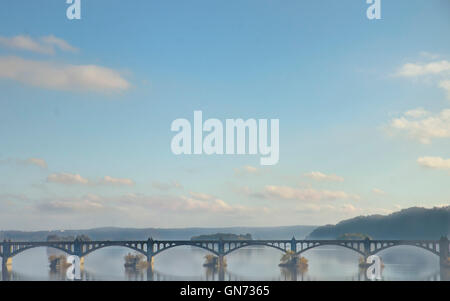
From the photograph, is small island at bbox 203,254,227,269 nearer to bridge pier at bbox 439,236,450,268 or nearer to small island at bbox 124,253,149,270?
small island at bbox 124,253,149,270

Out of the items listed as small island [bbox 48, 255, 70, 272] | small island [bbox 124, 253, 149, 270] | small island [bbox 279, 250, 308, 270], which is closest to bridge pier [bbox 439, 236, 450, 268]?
small island [bbox 279, 250, 308, 270]

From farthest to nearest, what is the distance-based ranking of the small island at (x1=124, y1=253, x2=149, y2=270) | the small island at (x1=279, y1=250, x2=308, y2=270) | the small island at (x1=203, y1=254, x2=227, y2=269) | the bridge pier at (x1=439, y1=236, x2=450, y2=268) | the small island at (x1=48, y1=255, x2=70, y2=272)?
the small island at (x1=203, y1=254, x2=227, y2=269) → the small island at (x1=124, y1=253, x2=149, y2=270) → the small island at (x1=279, y1=250, x2=308, y2=270) → the small island at (x1=48, y1=255, x2=70, y2=272) → the bridge pier at (x1=439, y1=236, x2=450, y2=268)

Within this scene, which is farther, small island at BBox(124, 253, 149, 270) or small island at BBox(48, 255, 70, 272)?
small island at BBox(124, 253, 149, 270)

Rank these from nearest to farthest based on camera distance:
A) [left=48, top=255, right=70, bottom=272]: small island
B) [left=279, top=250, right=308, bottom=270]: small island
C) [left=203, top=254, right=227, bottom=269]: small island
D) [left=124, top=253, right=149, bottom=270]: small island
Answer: [left=48, top=255, right=70, bottom=272]: small island < [left=279, top=250, right=308, bottom=270]: small island < [left=124, top=253, right=149, bottom=270]: small island < [left=203, top=254, right=227, bottom=269]: small island

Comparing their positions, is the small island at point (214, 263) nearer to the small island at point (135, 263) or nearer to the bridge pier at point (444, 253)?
the small island at point (135, 263)

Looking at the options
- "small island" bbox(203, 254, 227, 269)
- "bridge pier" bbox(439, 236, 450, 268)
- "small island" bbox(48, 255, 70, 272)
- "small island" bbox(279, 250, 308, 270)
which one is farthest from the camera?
"small island" bbox(203, 254, 227, 269)

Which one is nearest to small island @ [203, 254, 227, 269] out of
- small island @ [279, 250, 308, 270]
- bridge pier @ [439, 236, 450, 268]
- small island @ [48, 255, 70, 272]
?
small island @ [279, 250, 308, 270]

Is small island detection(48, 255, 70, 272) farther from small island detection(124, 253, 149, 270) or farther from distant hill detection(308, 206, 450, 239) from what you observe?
→ distant hill detection(308, 206, 450, 239)

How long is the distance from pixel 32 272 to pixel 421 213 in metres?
98.6

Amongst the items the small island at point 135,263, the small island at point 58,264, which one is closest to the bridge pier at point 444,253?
the small island at point 135,263

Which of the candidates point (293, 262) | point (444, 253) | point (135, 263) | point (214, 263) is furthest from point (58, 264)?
point (444, 253)

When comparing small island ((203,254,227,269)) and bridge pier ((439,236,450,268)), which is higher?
bridge pier ((439,236,450,268))
